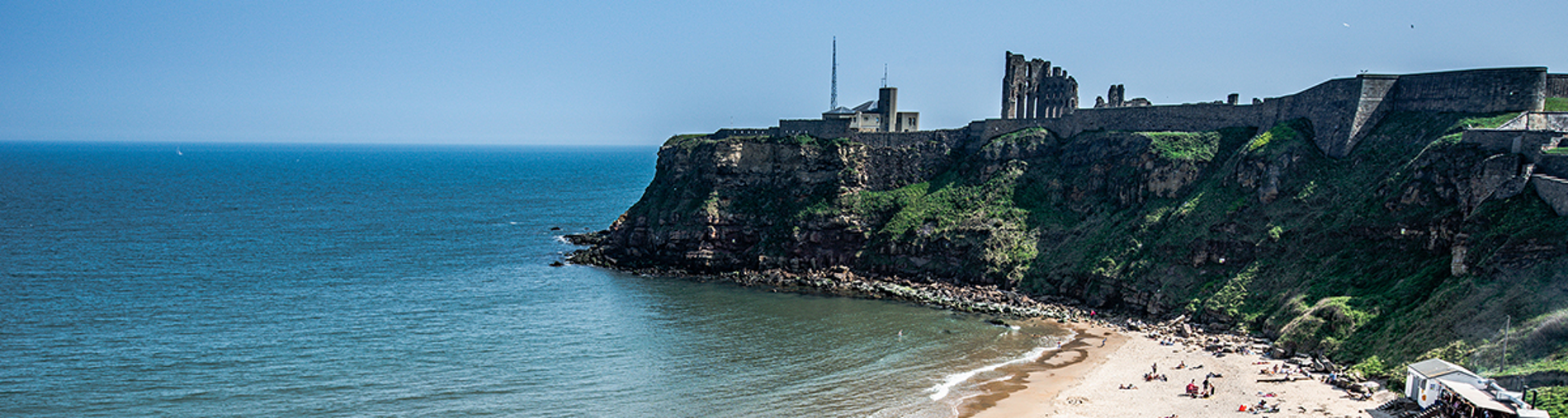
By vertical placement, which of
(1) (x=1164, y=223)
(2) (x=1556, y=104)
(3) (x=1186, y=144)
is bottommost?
(1) (x=1164, y=223)

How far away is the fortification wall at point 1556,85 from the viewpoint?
176 feet

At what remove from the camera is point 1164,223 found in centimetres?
6112

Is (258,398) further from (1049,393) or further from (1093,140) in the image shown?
(1093,140)

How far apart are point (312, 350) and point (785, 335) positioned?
2512 centimetres

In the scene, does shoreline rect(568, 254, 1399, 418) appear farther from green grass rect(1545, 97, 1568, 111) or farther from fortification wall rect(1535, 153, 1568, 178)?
green grass rect(1545, 97, 1568, 111)

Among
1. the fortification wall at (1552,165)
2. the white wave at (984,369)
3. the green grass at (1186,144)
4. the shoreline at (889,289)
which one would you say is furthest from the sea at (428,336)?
the fortification wall at (1552,165)

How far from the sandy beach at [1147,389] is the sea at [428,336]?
2066 mm

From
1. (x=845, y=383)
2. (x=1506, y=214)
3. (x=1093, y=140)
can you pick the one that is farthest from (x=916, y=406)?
(x=1093, y=140)

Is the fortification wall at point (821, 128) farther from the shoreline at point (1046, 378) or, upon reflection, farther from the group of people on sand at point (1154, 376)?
the group of people on sand at point (1154, 376)

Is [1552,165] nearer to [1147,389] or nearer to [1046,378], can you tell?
[1147,389]

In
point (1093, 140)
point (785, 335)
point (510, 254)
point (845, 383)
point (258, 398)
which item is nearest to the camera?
point (258, 398)

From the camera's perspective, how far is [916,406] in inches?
1644

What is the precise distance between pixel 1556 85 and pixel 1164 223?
2242 cm

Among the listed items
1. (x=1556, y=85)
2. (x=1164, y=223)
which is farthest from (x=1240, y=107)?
(x=1556, y=85)
